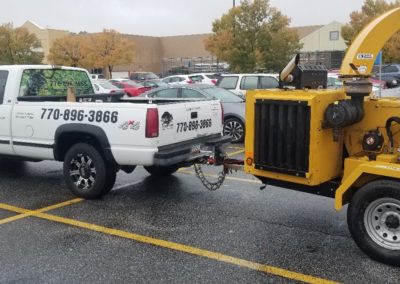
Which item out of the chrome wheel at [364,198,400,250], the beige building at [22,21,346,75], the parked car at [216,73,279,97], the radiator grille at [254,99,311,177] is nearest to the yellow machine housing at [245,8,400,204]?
the radiator grille at [254,99,311,177]

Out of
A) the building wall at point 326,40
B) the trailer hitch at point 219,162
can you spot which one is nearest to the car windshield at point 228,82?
the trailer hitch at point 219,162

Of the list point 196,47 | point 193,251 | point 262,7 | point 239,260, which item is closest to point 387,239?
point 239,260

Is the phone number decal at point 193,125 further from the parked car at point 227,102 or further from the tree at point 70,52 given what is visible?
the tree at point 70,52

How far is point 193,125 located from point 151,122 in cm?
100

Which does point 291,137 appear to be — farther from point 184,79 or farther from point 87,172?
point 184,79

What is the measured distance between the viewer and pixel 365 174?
4.60 m

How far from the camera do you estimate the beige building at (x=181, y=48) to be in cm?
5578

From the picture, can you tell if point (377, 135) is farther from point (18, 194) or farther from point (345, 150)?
point (18, 194)

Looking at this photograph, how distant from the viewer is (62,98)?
8008mm

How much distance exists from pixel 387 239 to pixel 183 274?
1937mm

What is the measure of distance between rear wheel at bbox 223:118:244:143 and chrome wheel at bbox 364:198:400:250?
7.38 m

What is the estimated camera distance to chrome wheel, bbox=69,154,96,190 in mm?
6641

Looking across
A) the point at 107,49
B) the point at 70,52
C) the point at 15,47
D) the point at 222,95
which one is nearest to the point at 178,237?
the point at 222,95

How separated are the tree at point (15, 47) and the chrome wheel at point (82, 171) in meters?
42.8
